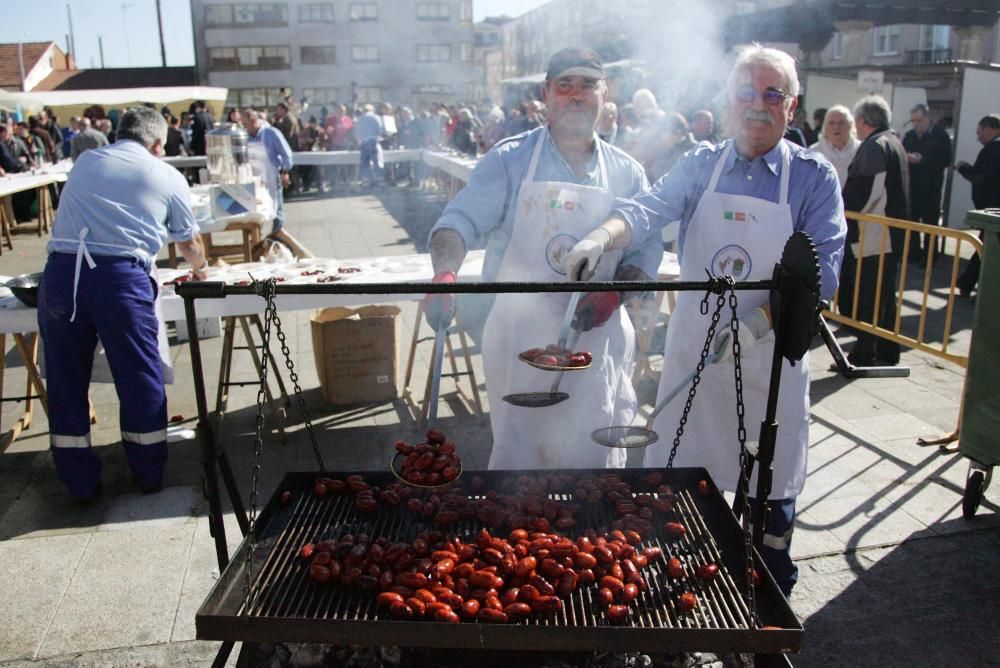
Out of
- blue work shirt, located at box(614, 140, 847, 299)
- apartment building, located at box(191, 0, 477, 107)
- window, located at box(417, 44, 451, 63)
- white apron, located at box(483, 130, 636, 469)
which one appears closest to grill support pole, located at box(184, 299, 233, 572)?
white apron, located at box(483, 130, 636, 469)

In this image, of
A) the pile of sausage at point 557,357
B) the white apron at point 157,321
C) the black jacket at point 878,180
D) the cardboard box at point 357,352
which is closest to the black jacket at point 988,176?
the black jacket at point 878,180

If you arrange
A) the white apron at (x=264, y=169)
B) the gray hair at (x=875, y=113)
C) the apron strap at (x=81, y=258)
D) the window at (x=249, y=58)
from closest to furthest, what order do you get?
the apron strap at (x=81, y=258)
the gray hair at (x=875, y=113)
the white apron at (x=264, y=169)
the window at (x=249, y=58)

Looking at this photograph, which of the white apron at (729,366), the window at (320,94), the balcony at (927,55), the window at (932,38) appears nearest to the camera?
the white apron at (729,366)

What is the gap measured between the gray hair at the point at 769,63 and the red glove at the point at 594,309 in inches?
31.4

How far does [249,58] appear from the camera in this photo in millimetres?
45031

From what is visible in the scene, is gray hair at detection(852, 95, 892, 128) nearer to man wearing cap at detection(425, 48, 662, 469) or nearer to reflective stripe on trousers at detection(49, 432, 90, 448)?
man wearing cap at detection(425, 48, 662, 469)

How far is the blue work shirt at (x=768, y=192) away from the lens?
97.1 inches

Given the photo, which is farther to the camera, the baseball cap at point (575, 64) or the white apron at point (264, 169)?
the white apron at point (264, 169)

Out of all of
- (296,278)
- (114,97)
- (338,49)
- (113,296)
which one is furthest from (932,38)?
(113,296)

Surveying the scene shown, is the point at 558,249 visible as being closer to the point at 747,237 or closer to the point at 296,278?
the point at 747,237

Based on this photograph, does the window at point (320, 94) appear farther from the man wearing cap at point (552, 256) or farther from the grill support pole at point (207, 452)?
the grill support pole at point (207, 452)

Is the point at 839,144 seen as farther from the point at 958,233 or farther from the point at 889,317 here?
the point at 958,233

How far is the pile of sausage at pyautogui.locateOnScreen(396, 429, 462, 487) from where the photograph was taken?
2207 millimetres

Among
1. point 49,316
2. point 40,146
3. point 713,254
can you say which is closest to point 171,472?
point 49,316
